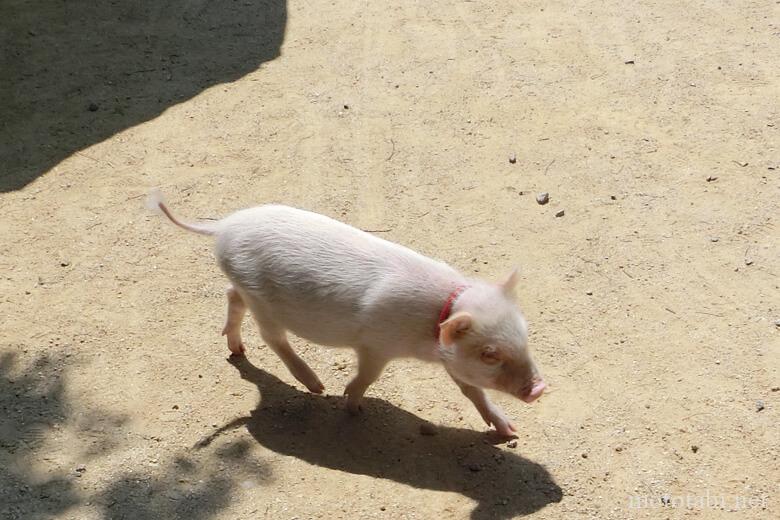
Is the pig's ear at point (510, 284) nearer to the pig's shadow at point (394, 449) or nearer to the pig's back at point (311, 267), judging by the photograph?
the pig's back at point (311, 267)

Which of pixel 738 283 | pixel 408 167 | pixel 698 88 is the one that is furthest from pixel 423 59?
pixel 738 283

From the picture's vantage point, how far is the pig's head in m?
3.70

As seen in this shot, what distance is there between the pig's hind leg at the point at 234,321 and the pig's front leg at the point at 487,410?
106 cm

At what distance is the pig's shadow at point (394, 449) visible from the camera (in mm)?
3865

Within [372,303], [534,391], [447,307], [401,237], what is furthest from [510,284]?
[401,237]

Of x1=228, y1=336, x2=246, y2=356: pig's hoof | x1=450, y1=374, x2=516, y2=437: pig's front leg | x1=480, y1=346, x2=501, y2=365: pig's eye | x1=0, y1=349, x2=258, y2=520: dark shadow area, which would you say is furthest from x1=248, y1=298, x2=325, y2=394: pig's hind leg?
x1=480, y1=346, x2=501, y2=365: pig's eye

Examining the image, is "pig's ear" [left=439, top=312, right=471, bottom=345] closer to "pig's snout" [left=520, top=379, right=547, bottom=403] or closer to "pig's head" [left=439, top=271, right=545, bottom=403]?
"pig's head" [left=439, top=271, right=545, bottom=403]

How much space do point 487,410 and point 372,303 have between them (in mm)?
697

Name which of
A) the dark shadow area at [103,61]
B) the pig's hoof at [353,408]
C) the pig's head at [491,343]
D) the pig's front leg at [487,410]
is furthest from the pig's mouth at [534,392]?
the dark shadow area at [103,61]

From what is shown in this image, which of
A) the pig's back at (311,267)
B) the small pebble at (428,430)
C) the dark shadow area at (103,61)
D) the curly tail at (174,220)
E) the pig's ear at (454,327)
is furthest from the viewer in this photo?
the dark shadow area at (103,61)

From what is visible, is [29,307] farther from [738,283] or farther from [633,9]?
[633,9]

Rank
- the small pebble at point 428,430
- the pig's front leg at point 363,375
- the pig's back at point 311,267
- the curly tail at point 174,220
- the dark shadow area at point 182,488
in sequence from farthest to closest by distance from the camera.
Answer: the curly tail at point 174,220, the small pebble at point 428,430, the pig's front leg at point 363,375, the pig's back at point 311,267, the dark shadow area at point 182,488

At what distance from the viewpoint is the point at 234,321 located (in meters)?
4.42

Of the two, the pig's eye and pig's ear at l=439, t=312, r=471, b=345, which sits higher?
pig's ear at l=439, t=312, r=471, b=345
